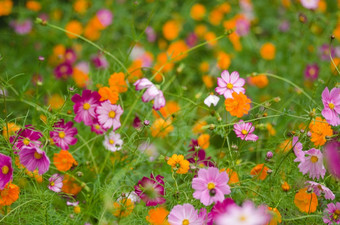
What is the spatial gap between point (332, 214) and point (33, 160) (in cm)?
72

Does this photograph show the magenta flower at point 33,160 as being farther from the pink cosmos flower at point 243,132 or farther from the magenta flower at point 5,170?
the pink cosmos flower at point 243,132

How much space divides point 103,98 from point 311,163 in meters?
0.58

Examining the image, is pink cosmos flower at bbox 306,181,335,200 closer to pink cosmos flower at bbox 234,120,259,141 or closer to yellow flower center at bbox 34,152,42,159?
pink cosmos flower at bbox 234,120,259,141

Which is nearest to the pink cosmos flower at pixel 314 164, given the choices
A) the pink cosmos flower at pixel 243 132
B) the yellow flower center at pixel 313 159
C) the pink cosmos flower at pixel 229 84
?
the yellow flower center at pixel 313 159

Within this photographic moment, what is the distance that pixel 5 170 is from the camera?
0.93 metres

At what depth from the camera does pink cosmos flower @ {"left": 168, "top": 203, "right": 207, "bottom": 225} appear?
89 centimetres

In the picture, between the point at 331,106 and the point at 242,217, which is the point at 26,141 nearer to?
the point at 242,217

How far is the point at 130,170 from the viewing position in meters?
1.18

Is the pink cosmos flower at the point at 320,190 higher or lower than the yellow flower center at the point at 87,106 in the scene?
higher

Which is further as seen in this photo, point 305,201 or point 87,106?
point 87,106

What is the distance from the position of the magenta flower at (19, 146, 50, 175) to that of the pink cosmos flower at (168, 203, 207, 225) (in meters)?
0.31

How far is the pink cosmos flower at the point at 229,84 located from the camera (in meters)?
1.07

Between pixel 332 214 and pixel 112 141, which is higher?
pixel 332 214

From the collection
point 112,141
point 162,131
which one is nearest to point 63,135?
point 112,141
